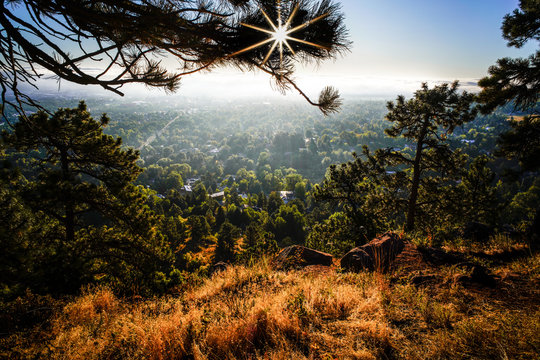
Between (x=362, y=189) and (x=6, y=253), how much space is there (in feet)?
39.0

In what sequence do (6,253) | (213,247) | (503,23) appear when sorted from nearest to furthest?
(6,253)
(503,23)
(213,247)

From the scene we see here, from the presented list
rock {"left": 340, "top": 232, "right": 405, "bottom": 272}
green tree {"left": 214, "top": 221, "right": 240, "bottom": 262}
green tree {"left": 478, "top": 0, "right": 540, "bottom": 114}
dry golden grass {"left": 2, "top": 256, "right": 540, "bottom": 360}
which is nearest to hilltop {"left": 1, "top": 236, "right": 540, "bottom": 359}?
dry golden grass {"left": 2, "top": 256, "right": 540, "bottom": 360}

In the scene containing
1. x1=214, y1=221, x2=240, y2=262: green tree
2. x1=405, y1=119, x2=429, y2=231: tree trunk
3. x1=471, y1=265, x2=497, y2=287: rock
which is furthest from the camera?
x1=214, y1=221, x2=240, y2=262: green tree

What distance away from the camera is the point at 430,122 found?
331 inches

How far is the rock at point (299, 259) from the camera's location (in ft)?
19.7

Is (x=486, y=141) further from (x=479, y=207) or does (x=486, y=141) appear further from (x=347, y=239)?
(x=347, y=239)

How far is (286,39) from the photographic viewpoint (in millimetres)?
3125

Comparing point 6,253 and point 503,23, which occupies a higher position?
point 503,23

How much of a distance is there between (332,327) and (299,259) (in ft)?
12.1

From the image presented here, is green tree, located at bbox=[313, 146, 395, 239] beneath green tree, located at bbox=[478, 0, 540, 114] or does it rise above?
beneath

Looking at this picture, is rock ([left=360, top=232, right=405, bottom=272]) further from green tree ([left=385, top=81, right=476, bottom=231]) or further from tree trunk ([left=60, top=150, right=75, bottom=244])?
tree trunk ([left=60, top=150, right=75, bottom=244])

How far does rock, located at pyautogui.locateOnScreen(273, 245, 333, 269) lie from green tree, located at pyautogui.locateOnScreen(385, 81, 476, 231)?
4.95 meters

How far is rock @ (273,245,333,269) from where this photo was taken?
602 cm

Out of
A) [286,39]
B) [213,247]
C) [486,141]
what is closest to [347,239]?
[286,39]
